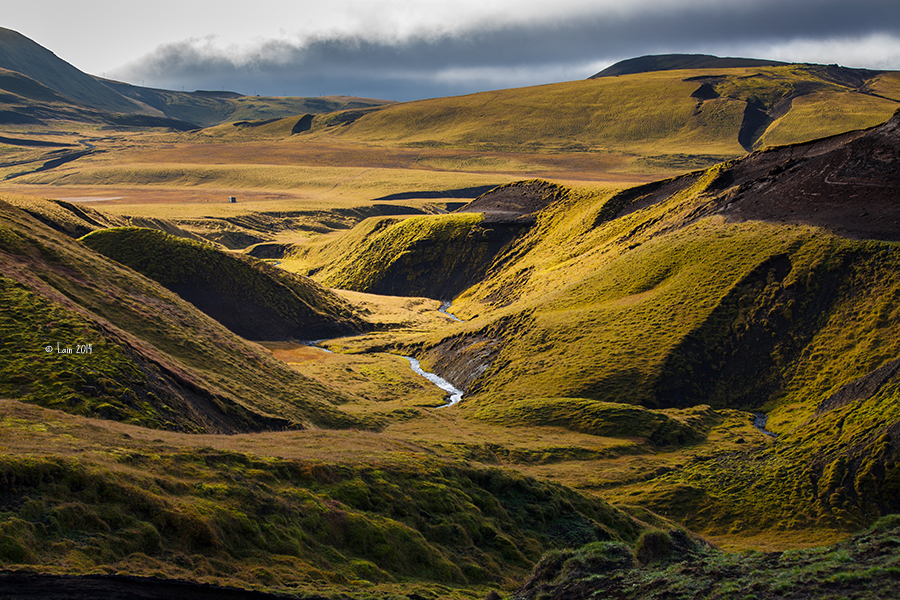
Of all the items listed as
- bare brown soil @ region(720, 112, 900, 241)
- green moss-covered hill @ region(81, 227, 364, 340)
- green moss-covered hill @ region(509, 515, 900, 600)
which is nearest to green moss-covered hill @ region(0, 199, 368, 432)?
green moss-covered hill @ region(509, 515, 900, 600)

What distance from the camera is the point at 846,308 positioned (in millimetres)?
43031

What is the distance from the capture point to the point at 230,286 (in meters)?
66.8

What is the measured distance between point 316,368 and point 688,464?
3083 cm

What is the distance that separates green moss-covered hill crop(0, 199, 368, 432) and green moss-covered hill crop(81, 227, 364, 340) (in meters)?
17.2

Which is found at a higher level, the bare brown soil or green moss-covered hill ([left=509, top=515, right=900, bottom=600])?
the bare brown soil

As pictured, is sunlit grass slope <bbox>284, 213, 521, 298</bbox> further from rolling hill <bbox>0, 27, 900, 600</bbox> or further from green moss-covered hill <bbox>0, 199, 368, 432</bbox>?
green moss-covered hill <bbox>0, 199, 368, 432</bbox>

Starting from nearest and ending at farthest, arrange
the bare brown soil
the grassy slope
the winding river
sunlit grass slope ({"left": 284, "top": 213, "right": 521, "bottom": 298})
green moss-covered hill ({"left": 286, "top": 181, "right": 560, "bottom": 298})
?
the grassy slope
the bare brown soil
the winding river
sunlit grass slope ({"left": 284, "top": 213, "right": 521, "bottom": 298})
green moss-covered hill ({"left": 286, "top": 181, "right": 560, "bottom": 298})

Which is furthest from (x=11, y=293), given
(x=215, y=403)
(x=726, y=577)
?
(x=726, y=577)

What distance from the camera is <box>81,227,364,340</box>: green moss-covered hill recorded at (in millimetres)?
64250

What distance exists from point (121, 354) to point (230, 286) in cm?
3865

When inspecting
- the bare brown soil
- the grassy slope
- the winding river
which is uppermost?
the bare brown soil

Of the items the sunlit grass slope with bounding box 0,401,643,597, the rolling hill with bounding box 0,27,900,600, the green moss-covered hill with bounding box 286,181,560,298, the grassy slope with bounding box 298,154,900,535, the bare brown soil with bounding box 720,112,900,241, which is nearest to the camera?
the sunlit grass slope with bounding box 0,401,643,597

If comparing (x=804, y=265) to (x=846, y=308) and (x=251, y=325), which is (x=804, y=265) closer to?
(x=846, y=308)

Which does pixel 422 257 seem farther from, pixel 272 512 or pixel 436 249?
pixel 272 512
